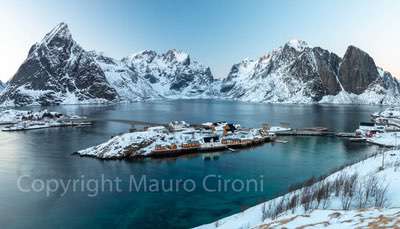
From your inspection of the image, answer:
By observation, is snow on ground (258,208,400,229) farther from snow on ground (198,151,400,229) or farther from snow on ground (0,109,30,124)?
snow on ground (0,109,30,124)

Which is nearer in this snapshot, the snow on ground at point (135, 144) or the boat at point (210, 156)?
the snow on ground at point (135, 144)

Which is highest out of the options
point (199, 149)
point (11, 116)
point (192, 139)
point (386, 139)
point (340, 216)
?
point (340, 216)

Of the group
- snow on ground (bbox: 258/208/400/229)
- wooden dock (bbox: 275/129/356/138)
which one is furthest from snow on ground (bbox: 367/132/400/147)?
snow on ground (bbox: 258/208/400/229)

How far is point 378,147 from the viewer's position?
277 ft

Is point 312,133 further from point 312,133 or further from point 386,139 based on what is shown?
point 386,139

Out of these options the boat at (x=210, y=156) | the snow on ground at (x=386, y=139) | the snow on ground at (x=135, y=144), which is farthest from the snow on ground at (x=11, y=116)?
the snow on ground at (x=386, y=139)

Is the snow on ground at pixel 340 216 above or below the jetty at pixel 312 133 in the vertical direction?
above

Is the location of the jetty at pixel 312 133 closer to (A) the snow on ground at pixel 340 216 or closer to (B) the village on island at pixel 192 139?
(B) the village on island at pixel 192 139

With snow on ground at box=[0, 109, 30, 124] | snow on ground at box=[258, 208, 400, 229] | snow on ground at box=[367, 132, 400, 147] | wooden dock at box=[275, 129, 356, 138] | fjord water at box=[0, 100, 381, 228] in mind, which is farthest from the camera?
snow on ground at box=[0, 109, 30, 124]

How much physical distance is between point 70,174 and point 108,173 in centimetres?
610

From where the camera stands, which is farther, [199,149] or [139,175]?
[199,149]

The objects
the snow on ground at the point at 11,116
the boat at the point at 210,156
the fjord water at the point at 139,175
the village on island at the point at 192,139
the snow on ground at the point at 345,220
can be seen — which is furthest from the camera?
the snow on ground at the point at 11,116

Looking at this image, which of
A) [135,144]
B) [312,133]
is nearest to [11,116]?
[135,144]

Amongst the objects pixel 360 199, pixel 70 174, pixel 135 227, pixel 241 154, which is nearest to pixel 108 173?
pixel 70 174
